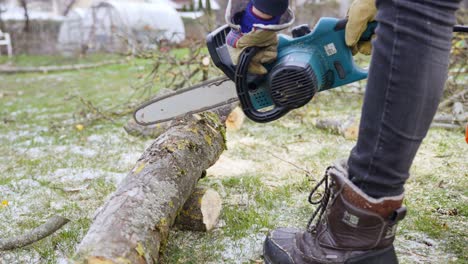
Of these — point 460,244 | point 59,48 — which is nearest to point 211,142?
point 460,244

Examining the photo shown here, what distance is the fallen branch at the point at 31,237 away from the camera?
1583 millimetres

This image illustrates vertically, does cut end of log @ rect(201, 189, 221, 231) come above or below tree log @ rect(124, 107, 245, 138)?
above

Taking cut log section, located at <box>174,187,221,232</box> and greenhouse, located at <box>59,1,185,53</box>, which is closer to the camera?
cut log section, located at <box>174,187,221,232</box>

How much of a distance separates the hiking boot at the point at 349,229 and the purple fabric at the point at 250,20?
0.54 m

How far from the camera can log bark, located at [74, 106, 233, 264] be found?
1.15 m

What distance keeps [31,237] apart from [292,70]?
1124mm

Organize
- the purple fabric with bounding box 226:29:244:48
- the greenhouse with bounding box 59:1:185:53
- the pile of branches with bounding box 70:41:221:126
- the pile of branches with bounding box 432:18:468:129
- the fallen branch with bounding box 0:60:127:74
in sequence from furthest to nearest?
1. the greenhouse with bounding box 59:1:185:53
2. the fallen branch with bounding box 0:60:127:74
3. the pile of branches with bounding box 70:41:221:126
4. the pile of branches with bounding box 432:18:468:129
5. the purple fabric with bounding box 226:29:244:48

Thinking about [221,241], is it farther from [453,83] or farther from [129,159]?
[453,83]

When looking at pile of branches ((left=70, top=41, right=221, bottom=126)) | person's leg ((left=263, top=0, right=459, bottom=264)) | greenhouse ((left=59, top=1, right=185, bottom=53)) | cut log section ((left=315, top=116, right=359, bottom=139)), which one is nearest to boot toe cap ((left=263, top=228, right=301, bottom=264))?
person's leg ((left=263, top=0, right=459, bottom=264))

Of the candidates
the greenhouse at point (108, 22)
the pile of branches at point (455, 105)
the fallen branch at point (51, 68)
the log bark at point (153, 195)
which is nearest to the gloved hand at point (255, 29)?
the log bark at point (153, 195)

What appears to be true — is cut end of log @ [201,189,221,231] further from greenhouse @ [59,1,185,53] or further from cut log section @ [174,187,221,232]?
greenhouse @ [59,1,185,53]

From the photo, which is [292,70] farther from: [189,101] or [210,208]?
[210,208]

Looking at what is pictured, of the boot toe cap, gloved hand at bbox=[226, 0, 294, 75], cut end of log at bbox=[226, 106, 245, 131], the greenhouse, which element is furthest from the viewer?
the greenhouse

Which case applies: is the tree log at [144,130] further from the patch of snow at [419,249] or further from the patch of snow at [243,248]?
the patch of snow at [419,249]
